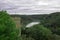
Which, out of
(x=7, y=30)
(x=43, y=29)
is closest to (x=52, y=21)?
(x=43, y=29)

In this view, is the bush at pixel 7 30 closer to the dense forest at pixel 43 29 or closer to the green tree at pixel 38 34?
the dense forest at pixel 43 29

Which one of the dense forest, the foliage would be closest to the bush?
the dense forest

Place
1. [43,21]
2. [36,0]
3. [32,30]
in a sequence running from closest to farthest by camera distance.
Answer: [36,0]
[32,30]
[43,21]

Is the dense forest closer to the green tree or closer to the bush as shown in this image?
the green tree

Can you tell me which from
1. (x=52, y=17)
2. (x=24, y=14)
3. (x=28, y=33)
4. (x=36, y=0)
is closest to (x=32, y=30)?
(x=28, y=33)

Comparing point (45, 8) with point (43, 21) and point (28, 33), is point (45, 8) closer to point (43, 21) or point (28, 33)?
point (28, 33)

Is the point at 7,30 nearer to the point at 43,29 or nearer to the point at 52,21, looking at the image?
the point at 43,29

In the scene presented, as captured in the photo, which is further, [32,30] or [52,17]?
[52,17]

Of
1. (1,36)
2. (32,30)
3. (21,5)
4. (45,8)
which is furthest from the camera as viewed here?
(32,30)

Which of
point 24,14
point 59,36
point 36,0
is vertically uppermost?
point 36,0
